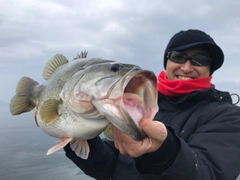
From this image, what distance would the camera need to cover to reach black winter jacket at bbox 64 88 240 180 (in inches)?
90.3

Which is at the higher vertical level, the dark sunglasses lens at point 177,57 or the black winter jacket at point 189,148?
the dark sunglasses lens at point 177,57

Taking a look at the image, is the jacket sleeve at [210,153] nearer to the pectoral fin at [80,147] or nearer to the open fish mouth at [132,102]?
the open fish mouth at [132,102]

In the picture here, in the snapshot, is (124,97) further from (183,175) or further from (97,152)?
(97,152)

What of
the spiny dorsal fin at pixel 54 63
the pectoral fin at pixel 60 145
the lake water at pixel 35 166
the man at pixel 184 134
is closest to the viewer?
the man at pixel 184 134

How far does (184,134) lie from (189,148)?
107 centimetres

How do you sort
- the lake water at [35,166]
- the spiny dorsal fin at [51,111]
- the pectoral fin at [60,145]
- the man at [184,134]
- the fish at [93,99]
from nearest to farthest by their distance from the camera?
1. the fish at [93,99]
2. the man at [184,134]
3. the pectoral fin at [60,145]
4. the spiny dorsal fin at [51,111]
5. the lake water at [35,166]

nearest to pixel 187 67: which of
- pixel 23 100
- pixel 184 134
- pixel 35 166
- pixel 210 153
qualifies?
pixel 184 134

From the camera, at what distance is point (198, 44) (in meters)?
4.22

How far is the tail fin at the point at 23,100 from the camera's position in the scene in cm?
400

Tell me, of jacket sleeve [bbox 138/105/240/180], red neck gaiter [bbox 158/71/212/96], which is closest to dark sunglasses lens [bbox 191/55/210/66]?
red neck gaiter [bbox 158/71/212/96]

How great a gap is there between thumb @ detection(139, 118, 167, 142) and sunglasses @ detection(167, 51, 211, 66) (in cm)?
239

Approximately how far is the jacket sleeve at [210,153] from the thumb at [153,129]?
18 cm

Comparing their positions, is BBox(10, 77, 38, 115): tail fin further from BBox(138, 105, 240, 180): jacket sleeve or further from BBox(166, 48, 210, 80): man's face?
BBox(138, 105, 240, 180): jacket sleeve

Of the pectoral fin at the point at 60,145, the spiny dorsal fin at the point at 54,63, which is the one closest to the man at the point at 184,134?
the pectoral fin at the point at 60,145
